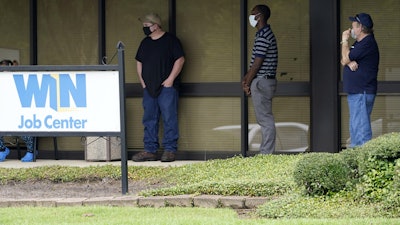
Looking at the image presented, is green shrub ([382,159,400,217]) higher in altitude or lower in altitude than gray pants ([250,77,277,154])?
lower

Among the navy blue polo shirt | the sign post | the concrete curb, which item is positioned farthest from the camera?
the navy blue polo shirt

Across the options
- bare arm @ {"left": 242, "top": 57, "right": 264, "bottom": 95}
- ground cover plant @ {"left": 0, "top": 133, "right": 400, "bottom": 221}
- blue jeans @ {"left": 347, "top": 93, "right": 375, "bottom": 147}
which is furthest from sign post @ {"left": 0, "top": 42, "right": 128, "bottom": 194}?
blue jeans @ {"left": 347, "top": 93, "right": 375, "bottom": 147}

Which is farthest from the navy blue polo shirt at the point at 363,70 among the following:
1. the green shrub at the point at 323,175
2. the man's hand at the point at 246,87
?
the green shrub at the point at 323,175

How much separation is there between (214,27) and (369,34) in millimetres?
2653

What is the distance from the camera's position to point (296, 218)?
9.04m

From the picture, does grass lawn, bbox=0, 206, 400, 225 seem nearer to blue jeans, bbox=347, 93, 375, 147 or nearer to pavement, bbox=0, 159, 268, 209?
pavement, bbox=0, 159, 268, 209

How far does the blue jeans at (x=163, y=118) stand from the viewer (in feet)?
48.8

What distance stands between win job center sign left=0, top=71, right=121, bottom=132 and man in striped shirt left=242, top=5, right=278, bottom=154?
134 inches

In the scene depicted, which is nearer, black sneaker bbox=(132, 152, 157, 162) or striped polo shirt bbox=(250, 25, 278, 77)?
striped polo shirt bbox=(250, 25, 278, 77)

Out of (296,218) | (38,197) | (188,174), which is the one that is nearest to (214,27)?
(188,174)

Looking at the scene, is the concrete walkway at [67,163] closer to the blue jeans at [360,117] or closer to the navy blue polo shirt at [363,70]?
the blue jeans at [360,117]

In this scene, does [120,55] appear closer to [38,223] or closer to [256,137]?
[38,223]

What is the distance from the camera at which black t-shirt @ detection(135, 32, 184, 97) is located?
14.9 m

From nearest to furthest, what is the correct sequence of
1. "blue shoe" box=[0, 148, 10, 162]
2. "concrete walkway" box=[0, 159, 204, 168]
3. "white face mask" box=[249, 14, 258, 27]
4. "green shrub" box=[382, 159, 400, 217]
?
"green shrub" box=[382, 159, 400, 217]
"white face mask" box=[249, 14, 258, 27]
"concrete walkway" box=[0, 159, 204, 168]
"blue shoe" box=[0, 148, 10, 162]
